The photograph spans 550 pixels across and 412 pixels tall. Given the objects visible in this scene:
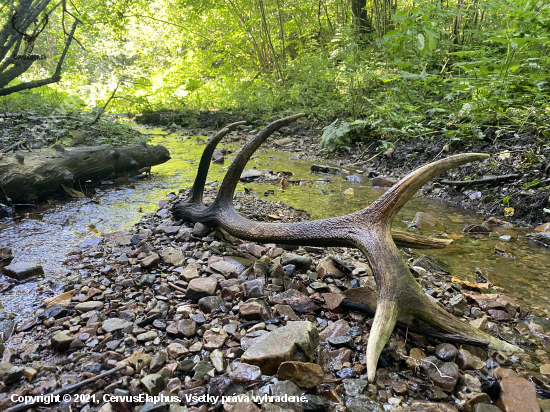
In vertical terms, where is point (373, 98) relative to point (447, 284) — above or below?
above

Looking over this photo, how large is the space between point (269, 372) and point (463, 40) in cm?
843

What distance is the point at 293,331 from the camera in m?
1.53

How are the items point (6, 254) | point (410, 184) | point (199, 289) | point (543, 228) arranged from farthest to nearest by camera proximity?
point (543, 228) → point (6, 254) → point (199, 289) → point (410, 184)

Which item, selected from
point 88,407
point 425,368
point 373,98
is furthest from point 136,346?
point 373,98

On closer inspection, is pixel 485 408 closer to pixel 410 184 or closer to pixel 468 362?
pixel 468 362

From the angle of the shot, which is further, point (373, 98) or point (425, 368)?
point (373, 98)

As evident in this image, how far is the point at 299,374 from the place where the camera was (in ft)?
4.41

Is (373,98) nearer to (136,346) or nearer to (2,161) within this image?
(2,161)

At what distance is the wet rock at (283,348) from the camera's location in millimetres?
1386

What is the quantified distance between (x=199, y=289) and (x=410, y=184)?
4.29ft

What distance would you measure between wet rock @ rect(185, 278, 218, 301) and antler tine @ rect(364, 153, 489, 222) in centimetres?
99

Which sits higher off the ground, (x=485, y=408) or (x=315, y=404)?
(x=315, y=404)

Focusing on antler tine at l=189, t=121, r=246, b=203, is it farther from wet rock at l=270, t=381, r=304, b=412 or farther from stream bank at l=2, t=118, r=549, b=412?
wet rock at l=270, t=381, r=304, b=412

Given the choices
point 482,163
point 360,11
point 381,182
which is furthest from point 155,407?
point 360,11
